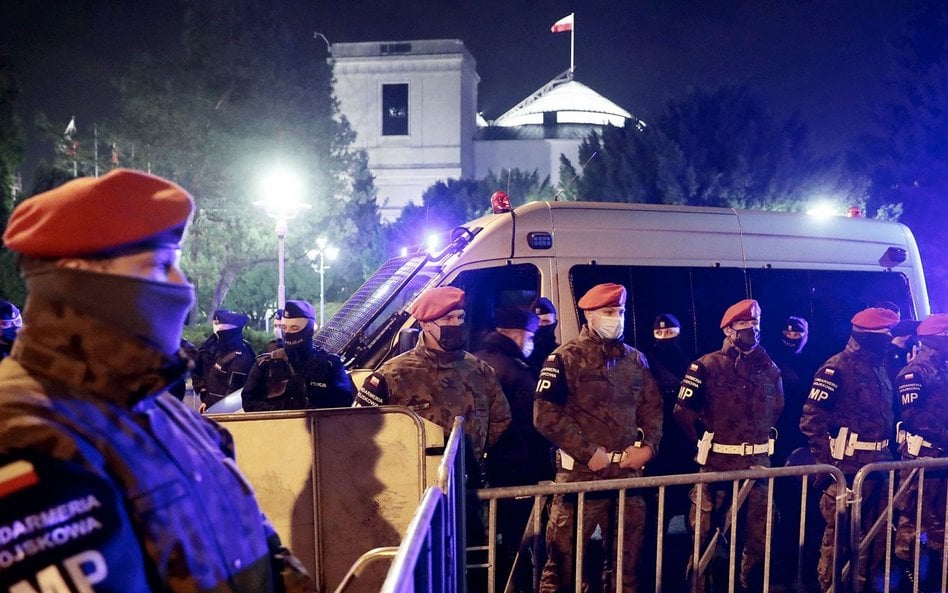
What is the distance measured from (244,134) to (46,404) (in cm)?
2846

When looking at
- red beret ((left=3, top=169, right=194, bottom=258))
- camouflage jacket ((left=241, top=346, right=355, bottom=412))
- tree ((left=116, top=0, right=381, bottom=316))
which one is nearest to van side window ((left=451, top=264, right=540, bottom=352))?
camouflage jacket ((left=241, top=346, right=355, bottom=412))

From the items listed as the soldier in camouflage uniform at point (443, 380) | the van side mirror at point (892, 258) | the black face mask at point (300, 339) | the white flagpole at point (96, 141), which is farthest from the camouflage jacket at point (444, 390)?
the white flagpole at point (96, 141)

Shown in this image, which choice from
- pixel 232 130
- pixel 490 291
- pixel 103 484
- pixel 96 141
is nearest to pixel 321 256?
pixel 232 130

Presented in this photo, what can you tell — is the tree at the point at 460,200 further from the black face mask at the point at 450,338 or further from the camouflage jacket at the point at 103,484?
the camouflage jacket at the point at 103,484

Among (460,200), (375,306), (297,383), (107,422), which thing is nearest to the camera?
(107,422)

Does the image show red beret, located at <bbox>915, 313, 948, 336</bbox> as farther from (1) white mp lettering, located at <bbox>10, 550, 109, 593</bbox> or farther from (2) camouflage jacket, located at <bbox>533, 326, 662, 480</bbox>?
(1) white mp lettering, located at <bbox>10, 550, 109, 593</bbox>

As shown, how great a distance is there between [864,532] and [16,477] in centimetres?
518

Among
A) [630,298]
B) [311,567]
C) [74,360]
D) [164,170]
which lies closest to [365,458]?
[311,567]

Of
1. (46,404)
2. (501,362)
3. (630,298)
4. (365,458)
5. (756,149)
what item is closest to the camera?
(46,404)

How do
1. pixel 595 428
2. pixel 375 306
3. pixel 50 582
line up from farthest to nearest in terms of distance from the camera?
pixel 375 306 → pixel 595 428 → pixel 50 582

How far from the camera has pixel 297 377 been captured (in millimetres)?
4742

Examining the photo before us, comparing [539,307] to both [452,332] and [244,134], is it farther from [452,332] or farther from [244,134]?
[244,134]

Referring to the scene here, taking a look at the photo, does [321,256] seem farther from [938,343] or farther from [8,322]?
[938,343]

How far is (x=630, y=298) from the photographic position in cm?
524
